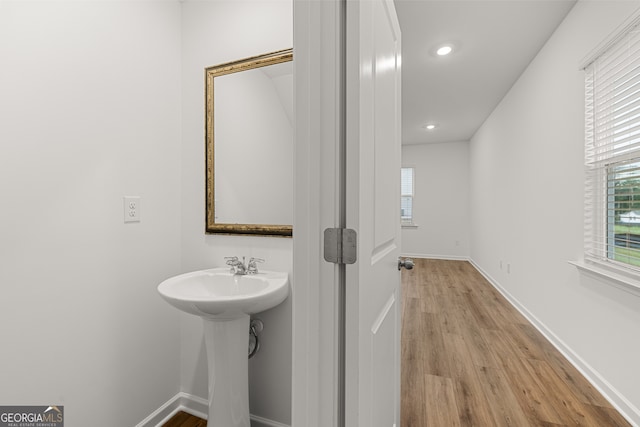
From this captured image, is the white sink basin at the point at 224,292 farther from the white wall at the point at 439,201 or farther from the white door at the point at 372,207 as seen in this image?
the white wall at the point at 439,201

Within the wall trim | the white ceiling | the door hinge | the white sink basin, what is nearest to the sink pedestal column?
the white sink basin

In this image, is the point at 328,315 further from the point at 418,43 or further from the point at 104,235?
the point at 418,43

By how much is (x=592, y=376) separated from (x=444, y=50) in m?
2.70

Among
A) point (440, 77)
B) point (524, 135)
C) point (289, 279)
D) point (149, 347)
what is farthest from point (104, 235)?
point (524, 135)

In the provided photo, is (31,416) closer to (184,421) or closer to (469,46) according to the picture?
(184,421)

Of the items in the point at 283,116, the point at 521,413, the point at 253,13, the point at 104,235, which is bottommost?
the point at 521,413

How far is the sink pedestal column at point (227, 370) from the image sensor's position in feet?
4.45

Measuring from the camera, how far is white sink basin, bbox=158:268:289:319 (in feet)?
3.73

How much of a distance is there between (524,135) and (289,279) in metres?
3.06

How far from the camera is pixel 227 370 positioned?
137 cm

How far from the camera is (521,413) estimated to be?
5.46 ft

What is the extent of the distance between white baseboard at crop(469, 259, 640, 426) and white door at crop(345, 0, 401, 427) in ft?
Result: 4.52

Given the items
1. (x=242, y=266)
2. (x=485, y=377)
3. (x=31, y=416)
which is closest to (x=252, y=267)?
(x=242, y=266)

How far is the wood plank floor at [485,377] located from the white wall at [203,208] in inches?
15.8
